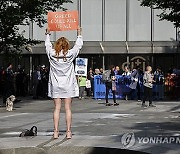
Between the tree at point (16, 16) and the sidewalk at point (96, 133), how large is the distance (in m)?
2.76

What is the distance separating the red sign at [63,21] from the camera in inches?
395

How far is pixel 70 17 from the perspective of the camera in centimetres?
1008

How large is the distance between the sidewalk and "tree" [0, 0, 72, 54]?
2761mm

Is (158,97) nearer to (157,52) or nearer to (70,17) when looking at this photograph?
(157,52)

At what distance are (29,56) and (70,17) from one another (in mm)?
25601

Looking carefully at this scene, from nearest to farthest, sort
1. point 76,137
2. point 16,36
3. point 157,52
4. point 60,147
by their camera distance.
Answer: point 60,147, point 76,137, point 16,36, point 157,52

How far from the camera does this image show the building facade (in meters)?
34.6

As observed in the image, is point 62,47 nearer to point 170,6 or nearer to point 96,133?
point 96,133

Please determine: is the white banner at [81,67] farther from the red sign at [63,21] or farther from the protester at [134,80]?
the red sign at [63,21]

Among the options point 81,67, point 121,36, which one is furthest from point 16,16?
point 121,36

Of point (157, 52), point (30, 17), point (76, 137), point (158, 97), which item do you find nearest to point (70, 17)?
point (76, 137)

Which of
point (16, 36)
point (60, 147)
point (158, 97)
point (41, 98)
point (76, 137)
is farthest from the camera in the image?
point (41, 98)

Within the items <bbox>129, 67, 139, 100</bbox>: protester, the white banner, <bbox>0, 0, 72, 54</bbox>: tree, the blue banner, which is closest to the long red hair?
<bbox>0, 0, 72, 54</bbox>: tree

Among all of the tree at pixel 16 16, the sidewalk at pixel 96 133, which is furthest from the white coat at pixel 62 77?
the tree at pixel 16 16
